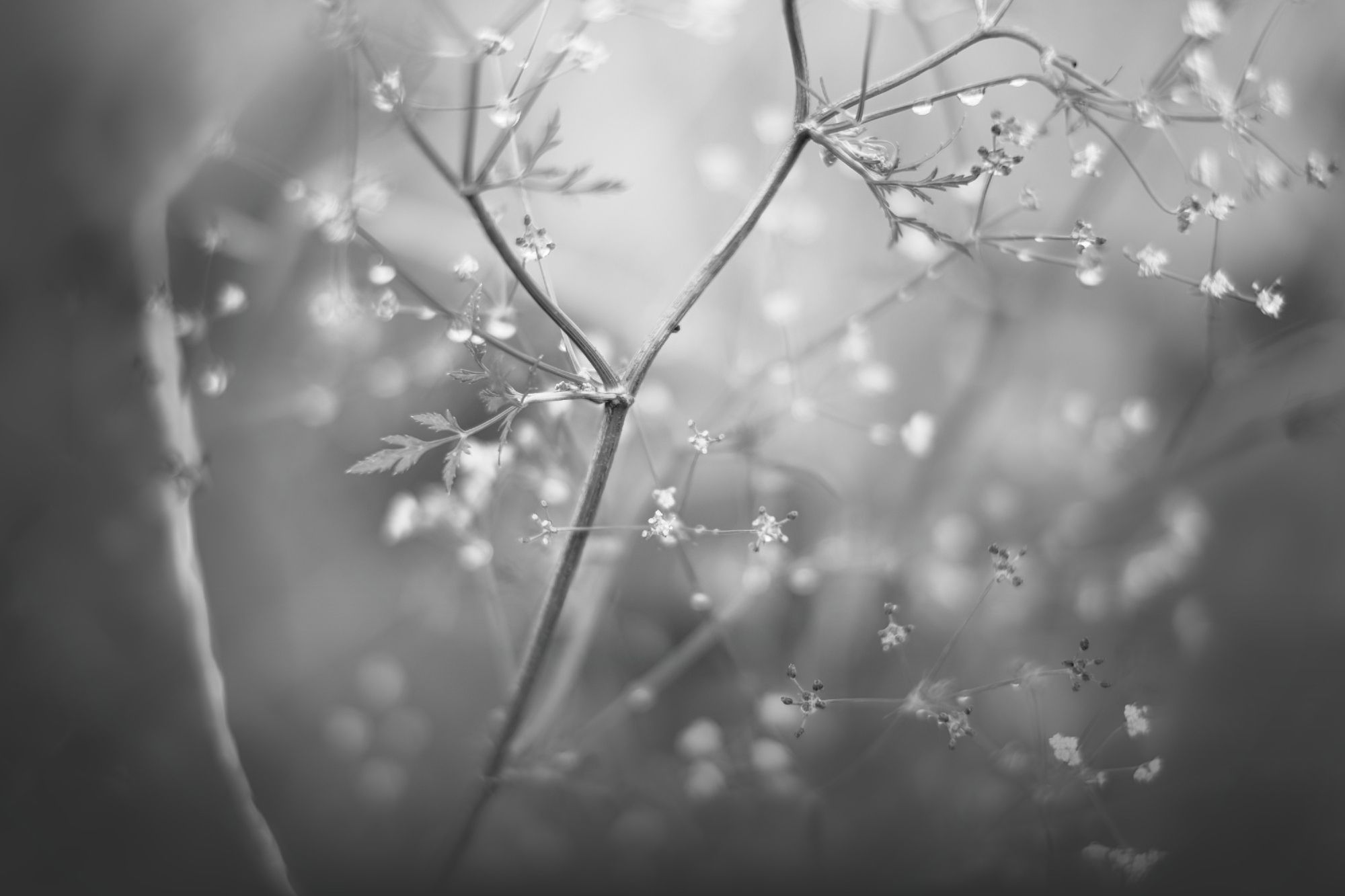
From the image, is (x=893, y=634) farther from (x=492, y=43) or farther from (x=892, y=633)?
(x=492, y=43)

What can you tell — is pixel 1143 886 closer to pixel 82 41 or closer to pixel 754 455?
pixel 754 455

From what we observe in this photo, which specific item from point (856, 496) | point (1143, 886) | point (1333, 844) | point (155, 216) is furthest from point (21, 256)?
point (1333, 844)

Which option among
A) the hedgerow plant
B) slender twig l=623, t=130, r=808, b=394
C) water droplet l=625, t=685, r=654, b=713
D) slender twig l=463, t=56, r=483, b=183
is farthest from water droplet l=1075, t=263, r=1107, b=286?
water droplet l=625, t=685, r=654, b=713

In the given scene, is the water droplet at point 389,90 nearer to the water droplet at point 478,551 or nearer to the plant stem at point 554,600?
the plant stem at point 554,600

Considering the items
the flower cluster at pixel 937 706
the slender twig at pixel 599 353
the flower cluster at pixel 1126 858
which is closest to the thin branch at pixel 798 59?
the slender twig at pixel 599 353

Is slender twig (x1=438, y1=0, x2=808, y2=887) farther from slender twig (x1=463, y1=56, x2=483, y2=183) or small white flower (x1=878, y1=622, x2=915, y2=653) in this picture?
small white flower (x1=878, y1=622, x2=915, y2=653)

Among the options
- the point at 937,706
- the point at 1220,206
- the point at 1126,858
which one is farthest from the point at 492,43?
the point at 1126,858
